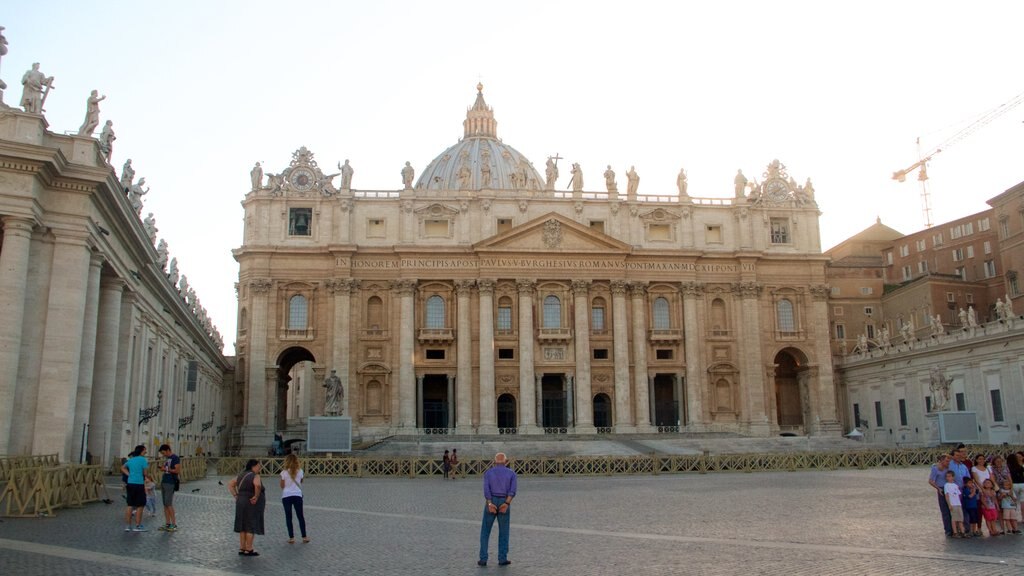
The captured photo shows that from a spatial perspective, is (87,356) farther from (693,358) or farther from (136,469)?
(693,358)

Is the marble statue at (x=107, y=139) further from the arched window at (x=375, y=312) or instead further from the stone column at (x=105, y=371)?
the arched window at (x=375, y=312)

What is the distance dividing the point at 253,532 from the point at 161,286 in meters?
27.0

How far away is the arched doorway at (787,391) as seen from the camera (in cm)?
7138

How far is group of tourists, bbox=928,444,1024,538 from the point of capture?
631 inches

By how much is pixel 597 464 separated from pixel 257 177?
36.4 metres

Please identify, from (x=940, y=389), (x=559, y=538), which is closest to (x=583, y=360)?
(x=940, y=389)

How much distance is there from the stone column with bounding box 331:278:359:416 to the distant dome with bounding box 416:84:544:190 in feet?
110

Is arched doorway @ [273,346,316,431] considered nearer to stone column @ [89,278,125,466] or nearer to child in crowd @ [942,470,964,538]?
stone column @ [89,278,125,466]

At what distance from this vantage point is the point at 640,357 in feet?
213

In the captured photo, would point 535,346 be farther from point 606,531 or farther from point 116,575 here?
point 116,575

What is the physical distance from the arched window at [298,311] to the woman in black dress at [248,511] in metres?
50.6

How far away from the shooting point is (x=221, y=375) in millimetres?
70500

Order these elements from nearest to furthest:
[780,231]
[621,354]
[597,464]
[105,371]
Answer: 1. [105,371]
2. [597,464]
3. [621,354]
4. [780,231]

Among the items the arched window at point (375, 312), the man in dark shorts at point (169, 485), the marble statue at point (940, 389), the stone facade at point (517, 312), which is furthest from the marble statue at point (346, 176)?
the man in dark shorts at point (169, 485)
